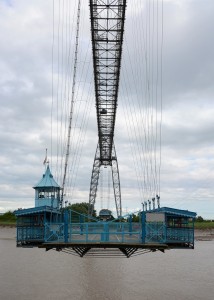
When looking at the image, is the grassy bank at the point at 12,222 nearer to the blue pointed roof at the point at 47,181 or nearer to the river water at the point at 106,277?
the blue pointed roof at the point at 47,181

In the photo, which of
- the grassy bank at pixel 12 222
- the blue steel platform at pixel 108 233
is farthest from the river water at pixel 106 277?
the grassy bank at pixel 12 222

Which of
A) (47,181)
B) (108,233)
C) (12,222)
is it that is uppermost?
(47,181)

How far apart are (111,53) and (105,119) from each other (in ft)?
43.1

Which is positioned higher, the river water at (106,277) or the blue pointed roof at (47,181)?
the blue pointed roof at (47,181)

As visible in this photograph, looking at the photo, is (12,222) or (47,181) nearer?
(47,181)

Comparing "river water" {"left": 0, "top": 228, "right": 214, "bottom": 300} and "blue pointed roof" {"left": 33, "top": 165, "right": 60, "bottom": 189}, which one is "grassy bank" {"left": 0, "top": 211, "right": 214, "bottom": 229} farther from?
"river water" {"left": 0, "top": 228, "right": 214, "bottom": 300}

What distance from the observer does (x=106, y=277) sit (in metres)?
41.9

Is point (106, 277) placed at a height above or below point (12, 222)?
below

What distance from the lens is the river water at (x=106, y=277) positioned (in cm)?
3300

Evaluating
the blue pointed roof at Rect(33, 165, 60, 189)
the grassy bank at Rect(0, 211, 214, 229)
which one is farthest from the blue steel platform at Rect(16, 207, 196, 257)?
the grassy bank at Rect(0, 211, 214, 229)

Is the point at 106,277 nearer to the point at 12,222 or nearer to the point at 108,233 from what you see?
the point at 108,233

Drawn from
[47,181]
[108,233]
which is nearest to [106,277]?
[108,233]

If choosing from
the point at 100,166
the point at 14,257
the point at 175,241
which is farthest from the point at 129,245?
the point at 100,166

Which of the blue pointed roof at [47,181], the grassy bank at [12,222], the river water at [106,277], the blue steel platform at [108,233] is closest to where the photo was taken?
the blue steel platform at [108,233]
